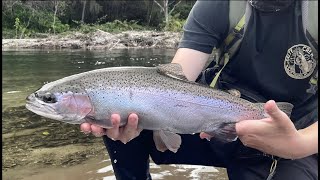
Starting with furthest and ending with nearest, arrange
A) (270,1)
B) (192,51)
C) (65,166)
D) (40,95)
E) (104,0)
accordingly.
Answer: (104,0)
(65,166)
(192,51)
(270,1)
(40,95)

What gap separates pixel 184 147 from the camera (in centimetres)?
245

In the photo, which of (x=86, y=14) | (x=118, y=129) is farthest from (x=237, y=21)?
(x=86, y=14)

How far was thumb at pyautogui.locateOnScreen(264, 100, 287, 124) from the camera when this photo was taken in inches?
66.8

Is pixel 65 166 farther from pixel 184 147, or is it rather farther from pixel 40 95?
pixel 40 95

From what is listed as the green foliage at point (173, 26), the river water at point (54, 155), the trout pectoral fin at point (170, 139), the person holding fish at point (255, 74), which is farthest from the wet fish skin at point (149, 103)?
the green foliage at point (173, 26)

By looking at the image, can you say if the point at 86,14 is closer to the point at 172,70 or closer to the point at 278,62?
the point at 278,62

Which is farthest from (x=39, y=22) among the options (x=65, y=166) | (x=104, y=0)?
(x=65, y=166)

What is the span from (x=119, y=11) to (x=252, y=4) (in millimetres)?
36488

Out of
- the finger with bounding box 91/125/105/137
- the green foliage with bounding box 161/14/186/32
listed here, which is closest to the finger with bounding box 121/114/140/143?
the finger with bounding box 91/125/105/137

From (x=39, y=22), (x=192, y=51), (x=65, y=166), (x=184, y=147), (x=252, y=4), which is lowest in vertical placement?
(x=39, y=22)

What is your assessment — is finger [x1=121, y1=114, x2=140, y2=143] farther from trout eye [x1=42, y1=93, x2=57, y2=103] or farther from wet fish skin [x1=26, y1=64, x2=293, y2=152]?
trout eye [x1=42, y1=93, x2=57, y2=103]

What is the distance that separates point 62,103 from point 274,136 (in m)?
0.90

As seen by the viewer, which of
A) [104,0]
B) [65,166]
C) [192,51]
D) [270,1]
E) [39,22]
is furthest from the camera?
[104,0]

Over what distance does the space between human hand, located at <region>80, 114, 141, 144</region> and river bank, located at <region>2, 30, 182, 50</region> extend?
20136 millimetres
